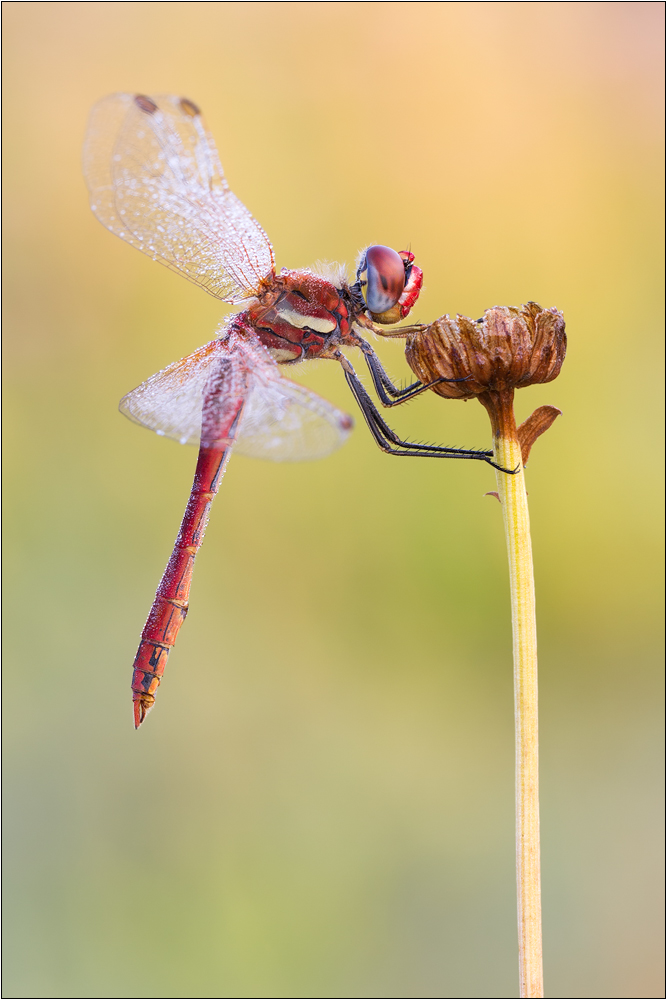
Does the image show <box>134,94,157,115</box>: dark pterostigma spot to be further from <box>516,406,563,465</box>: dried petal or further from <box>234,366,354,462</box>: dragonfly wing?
<box>516,406,563,465</box>: dried petal

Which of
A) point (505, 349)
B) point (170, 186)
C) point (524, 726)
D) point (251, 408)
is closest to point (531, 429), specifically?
point (505, 349)

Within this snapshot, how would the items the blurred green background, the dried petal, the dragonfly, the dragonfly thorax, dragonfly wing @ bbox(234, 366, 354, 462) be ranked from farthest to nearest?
1. the blurred green background
2. the dragonfly thorax
3. the dragonfly
4. dragonfly wing @ bbox(234, 366, 354, 462)
5. the dried petal

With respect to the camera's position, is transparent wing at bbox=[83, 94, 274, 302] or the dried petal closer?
the dried petal

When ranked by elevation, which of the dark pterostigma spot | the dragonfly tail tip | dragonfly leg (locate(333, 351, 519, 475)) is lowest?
the dragonfly tail tip

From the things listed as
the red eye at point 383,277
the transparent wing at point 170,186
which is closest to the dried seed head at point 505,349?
the red eye at point 383,277

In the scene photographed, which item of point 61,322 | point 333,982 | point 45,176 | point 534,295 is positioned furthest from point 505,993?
point 45,176

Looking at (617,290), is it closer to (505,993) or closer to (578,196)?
(578,196)

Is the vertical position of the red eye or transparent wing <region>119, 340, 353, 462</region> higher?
the red eye

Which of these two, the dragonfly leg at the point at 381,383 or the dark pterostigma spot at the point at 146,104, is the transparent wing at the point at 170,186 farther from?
the dragonfly leg at the point at 381,383

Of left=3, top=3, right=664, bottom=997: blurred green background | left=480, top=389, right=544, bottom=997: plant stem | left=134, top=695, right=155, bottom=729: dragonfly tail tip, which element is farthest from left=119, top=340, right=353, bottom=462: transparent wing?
left=3, top=3, right=664, bottom=997: blurred green background
